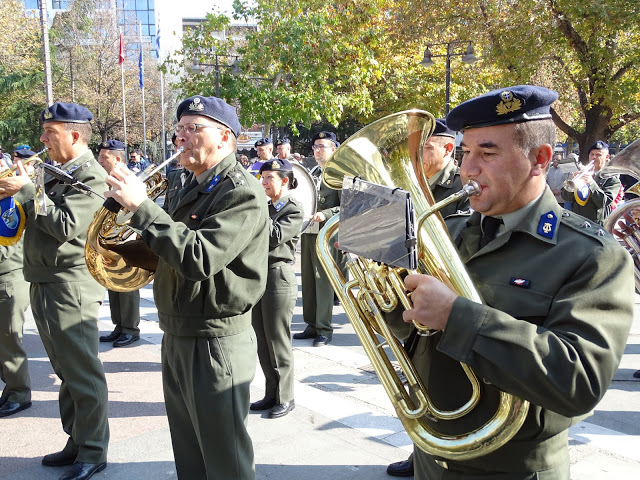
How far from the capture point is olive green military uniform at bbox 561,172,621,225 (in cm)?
753

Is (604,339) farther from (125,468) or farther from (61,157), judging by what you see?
(61,157)

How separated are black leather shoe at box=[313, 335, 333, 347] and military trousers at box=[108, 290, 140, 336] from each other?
6.46ft

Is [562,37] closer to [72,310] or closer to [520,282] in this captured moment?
[72,310]

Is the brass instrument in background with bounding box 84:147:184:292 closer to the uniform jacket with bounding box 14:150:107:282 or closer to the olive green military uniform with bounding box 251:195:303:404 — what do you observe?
the uniform jacket with bounding box 14:150:107:282

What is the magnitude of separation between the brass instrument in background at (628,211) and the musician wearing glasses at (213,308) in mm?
2590

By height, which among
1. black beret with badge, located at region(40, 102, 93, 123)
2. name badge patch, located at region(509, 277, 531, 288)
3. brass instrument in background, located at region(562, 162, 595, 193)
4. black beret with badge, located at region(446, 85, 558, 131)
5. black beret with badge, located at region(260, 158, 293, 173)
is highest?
black beret with badge, located at region(40, 102, 93, 123)

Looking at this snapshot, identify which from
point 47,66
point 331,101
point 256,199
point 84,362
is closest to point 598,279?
point 256,199

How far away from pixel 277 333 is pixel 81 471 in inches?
67.2

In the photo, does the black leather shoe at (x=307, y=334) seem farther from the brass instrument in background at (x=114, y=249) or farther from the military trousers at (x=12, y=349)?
the brass instrument in background at (x=114, y=249)

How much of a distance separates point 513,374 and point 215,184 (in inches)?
72.3

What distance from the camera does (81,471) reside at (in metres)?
3.67

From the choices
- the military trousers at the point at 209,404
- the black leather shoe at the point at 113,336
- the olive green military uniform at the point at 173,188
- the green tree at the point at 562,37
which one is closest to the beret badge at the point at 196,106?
the olive green military uniform at the point at 173,188

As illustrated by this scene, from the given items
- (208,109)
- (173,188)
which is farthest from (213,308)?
(208,109)

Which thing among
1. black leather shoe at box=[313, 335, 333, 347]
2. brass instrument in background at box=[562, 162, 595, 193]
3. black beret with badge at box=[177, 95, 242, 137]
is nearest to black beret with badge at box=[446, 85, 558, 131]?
black beret with badge at box=[177, 95, 242, 137]
